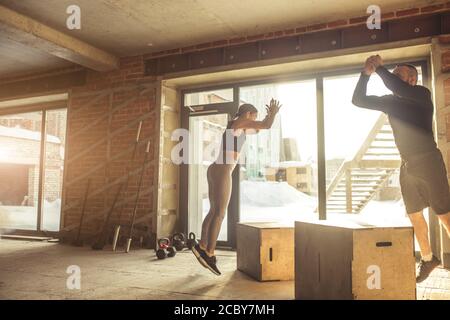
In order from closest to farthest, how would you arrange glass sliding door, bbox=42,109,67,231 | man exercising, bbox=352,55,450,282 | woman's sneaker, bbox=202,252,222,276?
man exercising, bbox=352,55,450,282, woman's sneaker, bbox=202,252,222,276, glass sliding door, bbox=42,109,67,231

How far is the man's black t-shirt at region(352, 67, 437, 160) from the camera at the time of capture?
9.51ft

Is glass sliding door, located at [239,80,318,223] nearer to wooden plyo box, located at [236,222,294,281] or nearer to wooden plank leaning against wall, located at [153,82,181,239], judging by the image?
wooden plank leaning against wall, located at [153,82,181,239]

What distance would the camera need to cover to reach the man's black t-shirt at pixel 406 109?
2898 mm

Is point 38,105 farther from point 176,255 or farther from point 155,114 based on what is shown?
point 176,255

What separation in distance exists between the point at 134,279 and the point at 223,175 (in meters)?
1.31

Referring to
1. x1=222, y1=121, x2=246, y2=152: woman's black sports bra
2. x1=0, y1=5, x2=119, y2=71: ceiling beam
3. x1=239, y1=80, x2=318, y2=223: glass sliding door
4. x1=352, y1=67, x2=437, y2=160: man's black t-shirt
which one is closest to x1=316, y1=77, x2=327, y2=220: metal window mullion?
x1=222, y1=121, x2=246, y2=152: woman's black sports bra

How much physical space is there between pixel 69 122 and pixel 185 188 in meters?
2.44

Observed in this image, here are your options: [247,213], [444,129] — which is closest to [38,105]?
[247,213]

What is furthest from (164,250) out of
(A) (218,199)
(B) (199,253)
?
(A) (218,199)

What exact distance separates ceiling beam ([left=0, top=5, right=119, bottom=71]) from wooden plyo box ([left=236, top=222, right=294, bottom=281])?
3.79 m

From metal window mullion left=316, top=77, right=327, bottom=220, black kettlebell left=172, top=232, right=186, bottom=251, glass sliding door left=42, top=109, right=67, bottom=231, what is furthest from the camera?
glass sliding door left=42, top=109, right=67, bottom=231

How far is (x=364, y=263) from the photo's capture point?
229 cm

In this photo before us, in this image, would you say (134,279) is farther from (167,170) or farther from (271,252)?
(167,170)
